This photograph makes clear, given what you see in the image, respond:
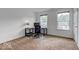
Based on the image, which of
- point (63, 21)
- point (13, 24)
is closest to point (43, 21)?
point (63, 21)

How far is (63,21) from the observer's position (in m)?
1.21

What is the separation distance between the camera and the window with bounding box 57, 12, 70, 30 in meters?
1.18

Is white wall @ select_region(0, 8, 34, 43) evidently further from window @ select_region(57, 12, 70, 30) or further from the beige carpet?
window @ select_region(57, 12, 70, 30)

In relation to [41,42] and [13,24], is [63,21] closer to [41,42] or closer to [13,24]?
[41,42]

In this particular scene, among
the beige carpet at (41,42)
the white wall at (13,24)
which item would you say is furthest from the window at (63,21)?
the white wall at (13,24)

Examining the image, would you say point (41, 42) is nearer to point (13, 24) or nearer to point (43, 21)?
point (43, 21)

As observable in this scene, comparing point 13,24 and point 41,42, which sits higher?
point 13,24

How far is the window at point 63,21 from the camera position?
118 centimetres

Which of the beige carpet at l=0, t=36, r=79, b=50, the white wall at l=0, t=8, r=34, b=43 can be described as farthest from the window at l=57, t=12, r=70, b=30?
the white wall at l=0, t=8, r=34, b=43

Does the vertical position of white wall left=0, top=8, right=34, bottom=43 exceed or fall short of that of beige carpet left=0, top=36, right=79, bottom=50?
it exceeds it
